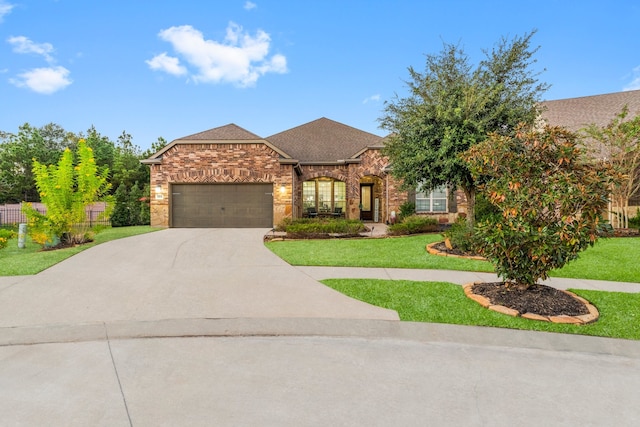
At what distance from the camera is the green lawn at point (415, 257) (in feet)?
24.2

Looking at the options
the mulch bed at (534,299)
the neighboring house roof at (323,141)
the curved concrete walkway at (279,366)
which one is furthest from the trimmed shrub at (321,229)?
the neighboring house roof at (323,141)

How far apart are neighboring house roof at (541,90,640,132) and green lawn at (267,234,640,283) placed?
10.4 m

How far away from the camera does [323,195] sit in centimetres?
2039

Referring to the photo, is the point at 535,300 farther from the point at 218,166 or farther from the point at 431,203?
the point at 218,166

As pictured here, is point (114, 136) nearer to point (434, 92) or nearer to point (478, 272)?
point (434, 92)

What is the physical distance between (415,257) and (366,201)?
14.3 metres

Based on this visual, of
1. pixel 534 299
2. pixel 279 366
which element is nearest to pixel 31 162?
Answer: pixel 279 366

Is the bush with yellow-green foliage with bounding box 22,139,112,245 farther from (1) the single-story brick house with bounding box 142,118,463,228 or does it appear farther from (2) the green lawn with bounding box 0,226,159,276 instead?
(1) the single-story brick house with bounding box 142,118,463,228

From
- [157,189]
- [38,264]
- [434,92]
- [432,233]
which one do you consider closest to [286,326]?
[38,264]

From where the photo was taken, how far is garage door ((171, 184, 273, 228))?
17031mm

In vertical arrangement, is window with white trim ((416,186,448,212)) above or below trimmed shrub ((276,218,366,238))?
above

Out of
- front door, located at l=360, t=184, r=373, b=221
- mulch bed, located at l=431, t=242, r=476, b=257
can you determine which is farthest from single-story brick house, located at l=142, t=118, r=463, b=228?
mulch bed, located at l=431, t=242, r=476, b=257

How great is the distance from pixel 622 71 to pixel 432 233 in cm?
1568

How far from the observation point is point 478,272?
729cm
